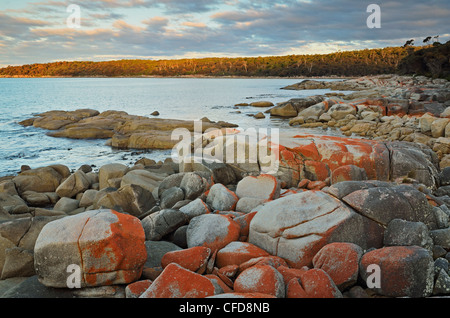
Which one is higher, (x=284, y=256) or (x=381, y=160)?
(x=381, y=160)

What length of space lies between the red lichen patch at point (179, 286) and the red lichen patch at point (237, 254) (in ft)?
3.23

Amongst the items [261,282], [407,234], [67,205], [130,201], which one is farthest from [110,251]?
[67,205]

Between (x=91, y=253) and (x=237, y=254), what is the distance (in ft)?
6.65

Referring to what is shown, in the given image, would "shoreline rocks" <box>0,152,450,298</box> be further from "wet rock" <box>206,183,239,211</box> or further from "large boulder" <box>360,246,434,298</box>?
"wet rock" <box>206,183,239,211</box>

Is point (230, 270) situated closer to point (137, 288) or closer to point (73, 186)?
point (137, 288)

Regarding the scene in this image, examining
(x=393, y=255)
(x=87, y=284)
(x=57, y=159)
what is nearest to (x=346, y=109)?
(x=57, y=159)

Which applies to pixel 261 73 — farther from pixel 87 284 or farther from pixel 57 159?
pixel 87 284

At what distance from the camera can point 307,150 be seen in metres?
9.90

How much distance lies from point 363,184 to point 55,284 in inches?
200

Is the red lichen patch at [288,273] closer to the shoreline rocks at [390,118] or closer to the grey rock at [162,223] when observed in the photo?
the grey rock at [162,223]

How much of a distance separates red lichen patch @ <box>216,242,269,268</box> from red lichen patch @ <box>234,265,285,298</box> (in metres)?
0.67

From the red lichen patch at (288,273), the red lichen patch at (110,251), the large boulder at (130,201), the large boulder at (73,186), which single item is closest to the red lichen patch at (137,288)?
the red lichen patch at (110,251)

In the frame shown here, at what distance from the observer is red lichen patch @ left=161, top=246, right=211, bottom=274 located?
4898 millimetres

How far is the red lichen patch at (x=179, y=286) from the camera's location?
13.0 feet
